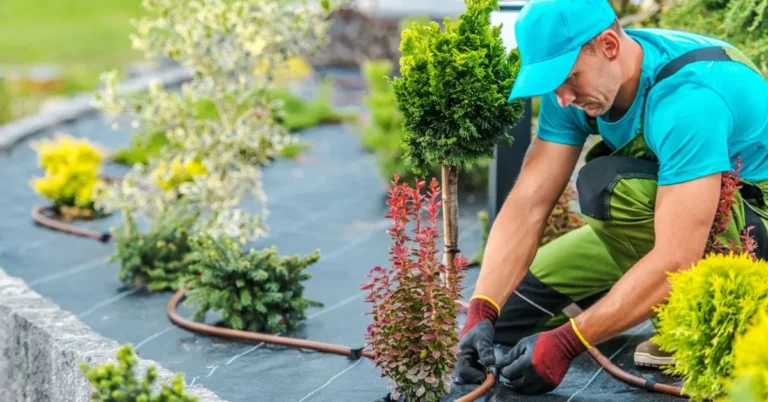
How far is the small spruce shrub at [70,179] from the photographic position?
5328mm

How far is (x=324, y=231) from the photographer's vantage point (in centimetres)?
511

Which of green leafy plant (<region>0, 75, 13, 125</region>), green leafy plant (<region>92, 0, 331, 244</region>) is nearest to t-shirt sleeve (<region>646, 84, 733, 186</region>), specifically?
green leafy plant (<region>92, 0, 331, 244</region>)

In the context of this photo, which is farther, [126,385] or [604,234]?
[604,234]

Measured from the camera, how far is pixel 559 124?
10.5 feet

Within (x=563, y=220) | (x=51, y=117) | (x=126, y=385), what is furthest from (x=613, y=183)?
(x=51, y=117)

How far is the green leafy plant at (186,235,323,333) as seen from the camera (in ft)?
11.8

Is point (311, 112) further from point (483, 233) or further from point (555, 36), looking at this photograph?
point (555, 36)

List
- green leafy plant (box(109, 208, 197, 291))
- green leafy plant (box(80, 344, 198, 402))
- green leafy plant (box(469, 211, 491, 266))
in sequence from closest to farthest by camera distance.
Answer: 1. green leafy plant (box(80, 344, 198, 402))
2. green leafy plant (box(469, 211, 491, 266))
3. green leafy plant (box(109, 208, 197, 291))

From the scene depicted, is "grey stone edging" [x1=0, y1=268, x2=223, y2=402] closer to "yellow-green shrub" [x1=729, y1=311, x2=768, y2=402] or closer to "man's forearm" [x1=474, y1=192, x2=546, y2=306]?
"man's forearm" [x1=474, y1=192, x2=546, y2=306]

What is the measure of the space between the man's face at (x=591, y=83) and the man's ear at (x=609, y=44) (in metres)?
0.01

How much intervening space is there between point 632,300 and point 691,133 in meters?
0.50

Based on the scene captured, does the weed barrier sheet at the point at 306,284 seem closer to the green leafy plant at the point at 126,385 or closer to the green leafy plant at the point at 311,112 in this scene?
the green leafy plant at the point at 311,112

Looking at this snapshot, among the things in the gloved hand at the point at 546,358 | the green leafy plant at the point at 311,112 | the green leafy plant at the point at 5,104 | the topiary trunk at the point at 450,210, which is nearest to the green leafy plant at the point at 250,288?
the topiary trunk at the point at 450,210

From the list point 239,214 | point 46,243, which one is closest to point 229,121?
point 239,214
